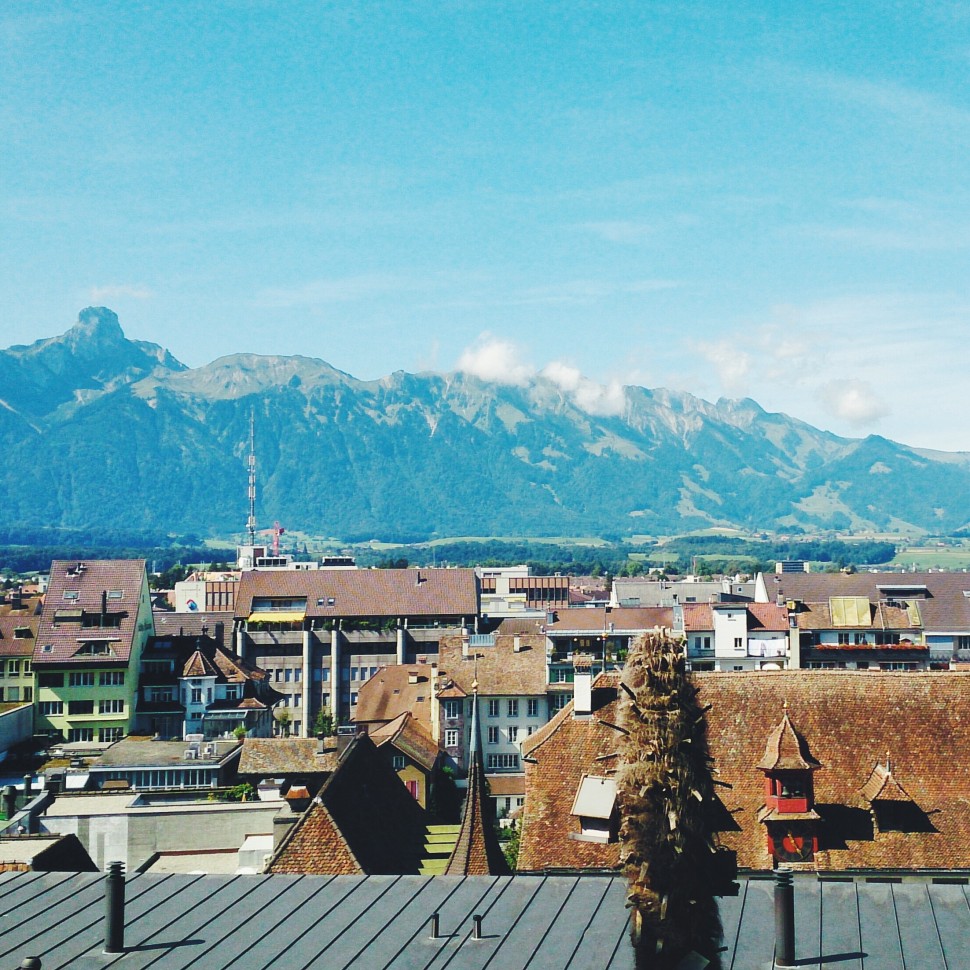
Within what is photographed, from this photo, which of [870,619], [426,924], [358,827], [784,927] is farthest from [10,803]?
[870,619]

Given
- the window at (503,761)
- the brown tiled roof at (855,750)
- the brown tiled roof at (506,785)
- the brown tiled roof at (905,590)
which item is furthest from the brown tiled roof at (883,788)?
the brown tiled roof at (905,590)

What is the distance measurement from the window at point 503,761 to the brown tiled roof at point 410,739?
13.4ft

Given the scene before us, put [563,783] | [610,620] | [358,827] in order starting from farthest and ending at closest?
[610,620], [358,827], [563,783]

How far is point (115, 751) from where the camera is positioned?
68750 millimetres

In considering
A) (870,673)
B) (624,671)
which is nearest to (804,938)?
(624,671)

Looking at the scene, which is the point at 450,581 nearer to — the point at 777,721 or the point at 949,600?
the point at 949,600

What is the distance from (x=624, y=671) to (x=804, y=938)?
251 inches

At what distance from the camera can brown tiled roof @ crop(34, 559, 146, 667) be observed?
9594 centimetres

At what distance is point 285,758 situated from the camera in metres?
58.8

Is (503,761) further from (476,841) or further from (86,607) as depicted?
(476,841)

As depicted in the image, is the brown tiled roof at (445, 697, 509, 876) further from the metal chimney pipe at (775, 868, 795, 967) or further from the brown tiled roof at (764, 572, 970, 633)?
the brown tiled roof at (764, 572, 970, 633)

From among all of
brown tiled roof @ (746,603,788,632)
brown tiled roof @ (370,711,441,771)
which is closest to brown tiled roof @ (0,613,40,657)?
brown tiled roof @ (370,711,441,771)

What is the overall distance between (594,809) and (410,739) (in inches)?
1789

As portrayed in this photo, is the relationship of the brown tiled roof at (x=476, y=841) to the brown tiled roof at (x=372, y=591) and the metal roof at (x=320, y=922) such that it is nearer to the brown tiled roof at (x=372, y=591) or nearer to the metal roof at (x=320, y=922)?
the metal roof at (x=320, y=922)
